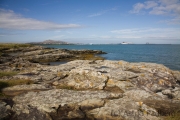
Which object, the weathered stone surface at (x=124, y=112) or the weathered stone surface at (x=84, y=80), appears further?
the weathered stone surface at (x=84, y=80)

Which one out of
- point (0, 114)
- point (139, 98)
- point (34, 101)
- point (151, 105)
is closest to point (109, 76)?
point (139, 98)

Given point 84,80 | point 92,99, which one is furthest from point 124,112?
point 84,80

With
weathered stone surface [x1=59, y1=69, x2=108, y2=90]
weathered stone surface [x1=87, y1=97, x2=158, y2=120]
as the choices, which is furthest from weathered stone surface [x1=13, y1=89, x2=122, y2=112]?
weathered stone surface [x1=59, y1=69, x2=108, y2=90]

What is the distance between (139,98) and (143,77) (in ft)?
19.9

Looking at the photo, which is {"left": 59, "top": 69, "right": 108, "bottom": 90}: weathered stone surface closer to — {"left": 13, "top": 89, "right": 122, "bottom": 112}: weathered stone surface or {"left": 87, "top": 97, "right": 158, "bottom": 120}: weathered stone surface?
{"left": 13, "top": 89, "right": 122, "bottom": 112}: weathered stone surface

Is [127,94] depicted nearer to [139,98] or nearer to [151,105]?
[139,98]

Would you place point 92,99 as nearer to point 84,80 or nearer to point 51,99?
point 51,99

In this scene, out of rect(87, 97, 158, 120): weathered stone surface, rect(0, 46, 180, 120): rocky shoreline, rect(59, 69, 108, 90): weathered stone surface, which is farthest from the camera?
rect(59, 69, 108, 90): weathered stone surface

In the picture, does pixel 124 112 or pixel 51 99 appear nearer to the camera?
pixel 124 112

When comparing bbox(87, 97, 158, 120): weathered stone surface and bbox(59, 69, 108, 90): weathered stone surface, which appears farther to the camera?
bbox(59, 69, 108, 90): weathered stone surface

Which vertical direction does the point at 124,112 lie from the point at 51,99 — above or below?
below

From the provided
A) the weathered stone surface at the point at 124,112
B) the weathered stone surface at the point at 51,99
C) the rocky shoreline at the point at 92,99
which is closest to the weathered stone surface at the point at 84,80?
the rocky shoreline at the point at 92,99

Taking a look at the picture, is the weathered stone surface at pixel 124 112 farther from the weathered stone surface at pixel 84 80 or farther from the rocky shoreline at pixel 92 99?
the weathered stone surface at pixel 84 80

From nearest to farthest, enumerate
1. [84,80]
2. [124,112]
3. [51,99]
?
[124,112]
[51,99]
[84,80]
